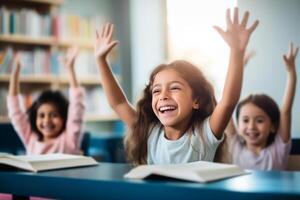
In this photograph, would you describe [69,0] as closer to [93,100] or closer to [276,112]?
[93,100]

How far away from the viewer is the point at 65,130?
189 centimetres

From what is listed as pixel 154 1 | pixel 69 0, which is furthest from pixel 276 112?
pixel 69 0

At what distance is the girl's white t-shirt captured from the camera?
1085 millimetres

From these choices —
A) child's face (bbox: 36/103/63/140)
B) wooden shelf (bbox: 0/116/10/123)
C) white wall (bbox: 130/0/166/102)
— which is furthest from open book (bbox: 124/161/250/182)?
wooden shelf (bbox: 0/116/10/123)

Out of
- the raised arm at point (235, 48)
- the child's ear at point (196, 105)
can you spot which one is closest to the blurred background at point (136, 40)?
the child's ear at point (196, 105)

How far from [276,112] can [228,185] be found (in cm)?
71

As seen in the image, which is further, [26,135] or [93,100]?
[93,100]

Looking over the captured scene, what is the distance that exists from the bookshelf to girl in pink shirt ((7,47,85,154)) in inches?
45.6

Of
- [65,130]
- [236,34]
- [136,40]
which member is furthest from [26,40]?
[236,34]

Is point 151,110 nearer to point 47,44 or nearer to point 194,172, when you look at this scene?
point 194,172

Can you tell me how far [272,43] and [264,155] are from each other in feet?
1.04

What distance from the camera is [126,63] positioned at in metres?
2.42

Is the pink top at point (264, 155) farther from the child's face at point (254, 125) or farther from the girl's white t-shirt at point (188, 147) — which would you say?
the girl's white t-shirt at point (188, 147)

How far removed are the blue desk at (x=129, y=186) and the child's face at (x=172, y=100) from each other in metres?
0.15
